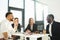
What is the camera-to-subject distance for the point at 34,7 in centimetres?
551

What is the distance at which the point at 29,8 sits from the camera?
5.20 m

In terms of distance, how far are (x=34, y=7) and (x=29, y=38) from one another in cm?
242

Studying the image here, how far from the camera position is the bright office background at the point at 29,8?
414 centimetres

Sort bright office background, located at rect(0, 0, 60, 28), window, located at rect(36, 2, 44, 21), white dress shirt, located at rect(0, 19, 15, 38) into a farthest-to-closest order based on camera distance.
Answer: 1. window, located at rect(36, 2, 44, 21)
2. bright office background, located at rect(0, 0, 60, 28)
3. white dress shirt, located at rect(0, 19, 15, 38)

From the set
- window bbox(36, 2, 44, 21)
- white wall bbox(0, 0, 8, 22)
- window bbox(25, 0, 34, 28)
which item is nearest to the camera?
white wall bbox(0, 0, 8, 22)

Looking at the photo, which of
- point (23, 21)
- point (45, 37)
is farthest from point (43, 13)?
point (45, 37)

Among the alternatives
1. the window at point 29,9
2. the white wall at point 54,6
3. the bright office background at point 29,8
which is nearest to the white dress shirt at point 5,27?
the bright office background at point 29,8

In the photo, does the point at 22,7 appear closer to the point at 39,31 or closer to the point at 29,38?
the point at 39,31

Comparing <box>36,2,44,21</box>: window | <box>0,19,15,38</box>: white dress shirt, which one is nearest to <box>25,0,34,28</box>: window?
<box>36,2,44,21</box>: window

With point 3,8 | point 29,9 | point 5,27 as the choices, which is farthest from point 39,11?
point 5,27

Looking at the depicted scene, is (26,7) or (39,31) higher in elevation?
(26,7)

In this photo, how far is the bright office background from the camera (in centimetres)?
414

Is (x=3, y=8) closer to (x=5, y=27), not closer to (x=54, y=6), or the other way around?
(x=5, y=27)

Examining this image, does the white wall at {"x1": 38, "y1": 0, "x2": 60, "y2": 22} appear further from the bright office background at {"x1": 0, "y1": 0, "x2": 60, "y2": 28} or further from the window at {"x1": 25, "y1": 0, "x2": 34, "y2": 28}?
the window at {"x1": 25, "y1": 0, "x2": 34, "y2": 28}
